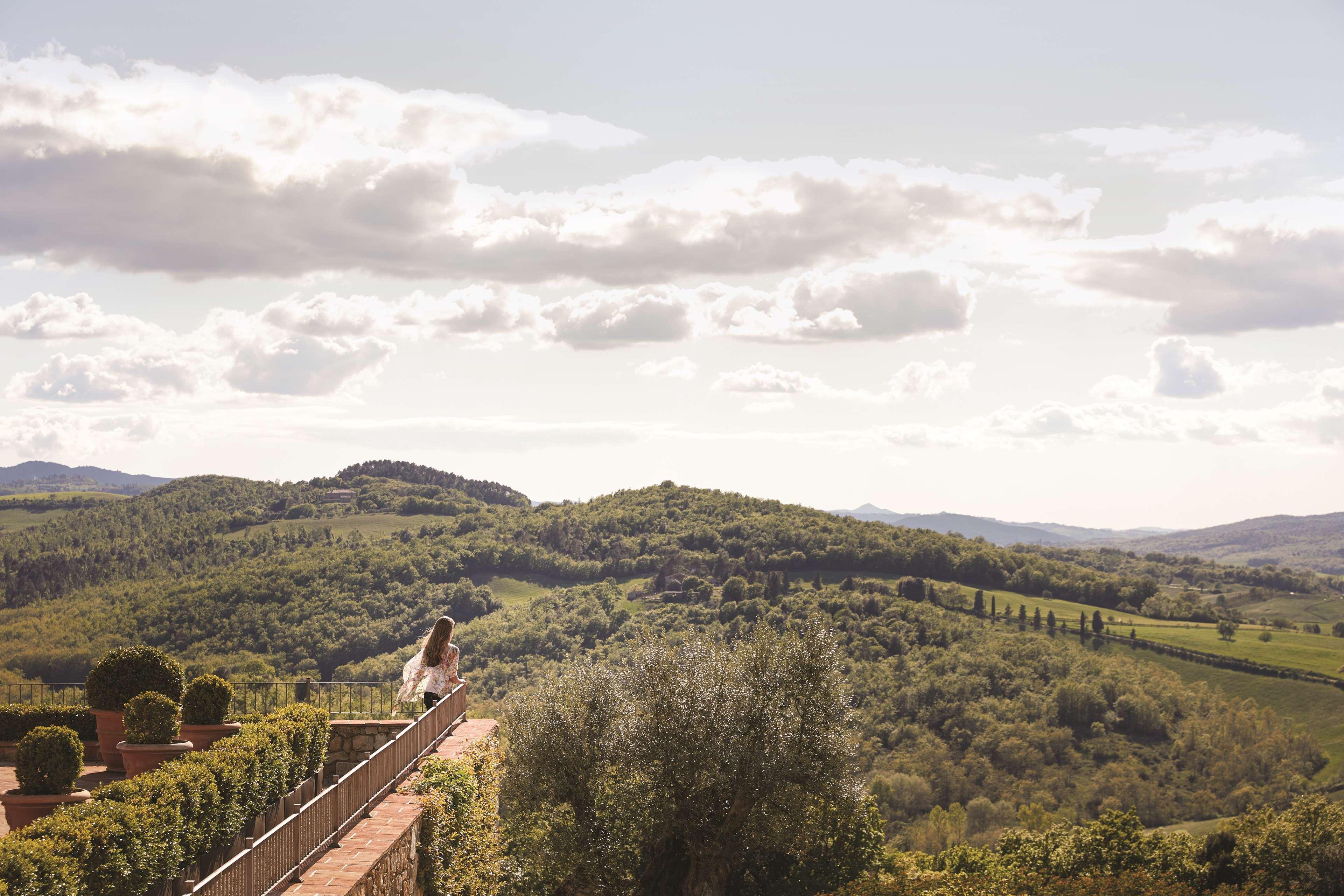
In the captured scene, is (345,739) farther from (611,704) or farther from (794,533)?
(794,533)

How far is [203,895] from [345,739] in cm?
775

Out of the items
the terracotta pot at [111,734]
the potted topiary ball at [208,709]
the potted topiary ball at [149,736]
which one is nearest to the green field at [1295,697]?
the potted topiary ball at [208,709]

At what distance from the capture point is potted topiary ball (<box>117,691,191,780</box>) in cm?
927

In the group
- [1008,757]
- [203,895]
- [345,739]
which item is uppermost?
[203,895]

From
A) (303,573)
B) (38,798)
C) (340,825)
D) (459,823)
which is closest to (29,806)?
(38,798)

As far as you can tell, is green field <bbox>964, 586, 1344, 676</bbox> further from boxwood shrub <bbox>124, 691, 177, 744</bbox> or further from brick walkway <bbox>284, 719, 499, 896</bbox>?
boxwood shrub <bbox>124, 691, 177, 744</bbox>

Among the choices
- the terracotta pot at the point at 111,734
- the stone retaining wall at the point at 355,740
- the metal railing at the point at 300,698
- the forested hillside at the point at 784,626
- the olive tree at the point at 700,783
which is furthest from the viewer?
the forested hillside at the point at 784,626

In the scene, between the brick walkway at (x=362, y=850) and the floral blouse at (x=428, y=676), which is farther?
the floral blouse at (x=428, y=676)

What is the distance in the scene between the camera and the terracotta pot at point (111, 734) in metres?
10.8

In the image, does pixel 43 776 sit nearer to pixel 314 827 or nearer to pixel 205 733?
pixel 205 733

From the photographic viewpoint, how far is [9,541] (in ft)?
556

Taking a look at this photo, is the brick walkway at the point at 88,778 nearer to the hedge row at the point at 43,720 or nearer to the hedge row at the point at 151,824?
the hedge row at the point at 43,720

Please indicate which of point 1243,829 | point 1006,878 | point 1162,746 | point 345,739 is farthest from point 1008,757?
point 345,739

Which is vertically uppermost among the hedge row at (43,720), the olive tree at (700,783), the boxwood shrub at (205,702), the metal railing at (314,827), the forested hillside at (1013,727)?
the boxwood shrub at (205,702)
